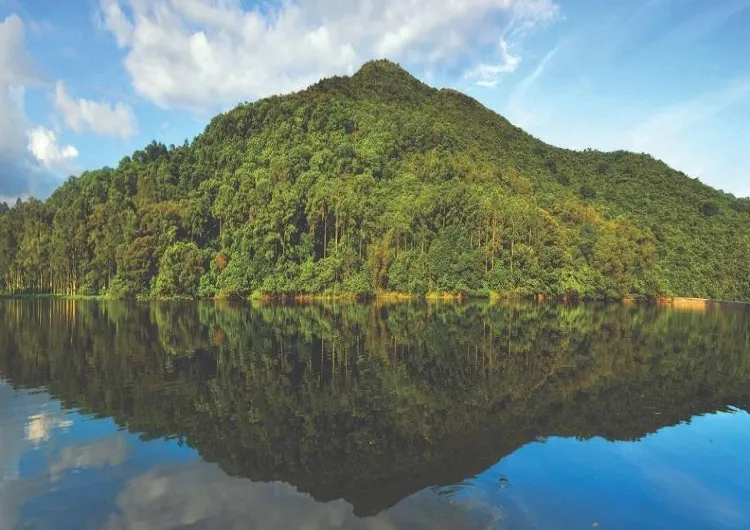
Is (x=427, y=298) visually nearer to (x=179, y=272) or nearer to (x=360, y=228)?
(x=360, y=228)

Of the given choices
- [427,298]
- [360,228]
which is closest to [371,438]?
[427,298]

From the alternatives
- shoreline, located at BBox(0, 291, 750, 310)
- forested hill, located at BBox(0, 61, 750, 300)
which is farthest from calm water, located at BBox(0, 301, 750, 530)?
forested hill, located at BBox(0, 61, 750, 300)

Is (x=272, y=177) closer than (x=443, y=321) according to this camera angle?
No

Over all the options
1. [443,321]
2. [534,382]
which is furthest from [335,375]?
[443,321]

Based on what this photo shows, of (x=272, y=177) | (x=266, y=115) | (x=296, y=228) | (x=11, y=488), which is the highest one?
(x=266, y=115)

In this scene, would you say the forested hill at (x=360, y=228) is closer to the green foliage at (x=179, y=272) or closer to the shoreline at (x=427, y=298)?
the green foliage at (x=179, y=272)

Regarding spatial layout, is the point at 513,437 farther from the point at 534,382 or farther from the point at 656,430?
the point at 534,382

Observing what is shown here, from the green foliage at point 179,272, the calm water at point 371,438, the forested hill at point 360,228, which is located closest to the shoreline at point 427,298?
the forested hill at point 360,228
